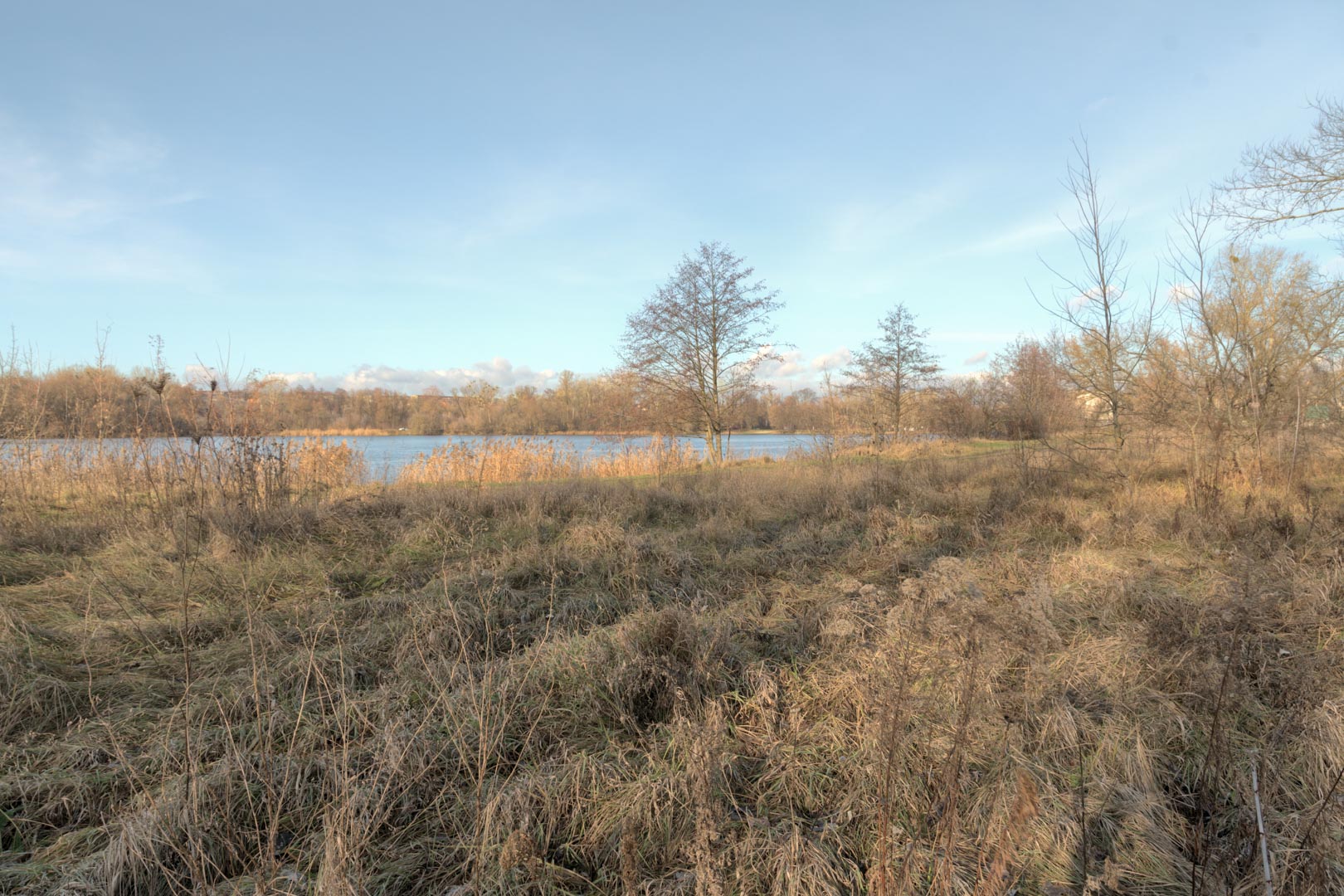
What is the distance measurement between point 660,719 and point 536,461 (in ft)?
40.6

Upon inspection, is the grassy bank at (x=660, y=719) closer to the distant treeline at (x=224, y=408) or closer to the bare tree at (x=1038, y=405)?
the distant treeline at (x=224, y=408)

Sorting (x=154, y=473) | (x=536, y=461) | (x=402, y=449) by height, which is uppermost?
(x=154, y=473)

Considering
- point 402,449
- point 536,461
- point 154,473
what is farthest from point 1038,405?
point 402,449

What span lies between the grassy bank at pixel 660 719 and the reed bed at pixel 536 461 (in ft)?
23.5

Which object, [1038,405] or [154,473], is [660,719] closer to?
[154,473]

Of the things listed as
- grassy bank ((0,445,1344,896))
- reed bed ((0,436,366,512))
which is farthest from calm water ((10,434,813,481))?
grassy bank ((0,445,1344,896))

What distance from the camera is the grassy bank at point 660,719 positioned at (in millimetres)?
2119

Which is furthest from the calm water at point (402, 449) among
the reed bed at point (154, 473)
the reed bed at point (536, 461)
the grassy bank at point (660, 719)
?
the grassy bank at point (660, 719)

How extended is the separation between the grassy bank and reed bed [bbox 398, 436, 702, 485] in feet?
23.5

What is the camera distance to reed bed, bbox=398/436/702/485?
1360 centimetres

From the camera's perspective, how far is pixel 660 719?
329 cm

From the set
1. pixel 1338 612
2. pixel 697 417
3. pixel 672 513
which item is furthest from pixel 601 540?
pixel 697 417

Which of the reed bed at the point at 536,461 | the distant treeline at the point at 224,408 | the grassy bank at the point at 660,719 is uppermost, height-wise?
the distant treeline at the point at 224,408

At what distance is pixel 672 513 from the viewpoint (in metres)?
9.13
